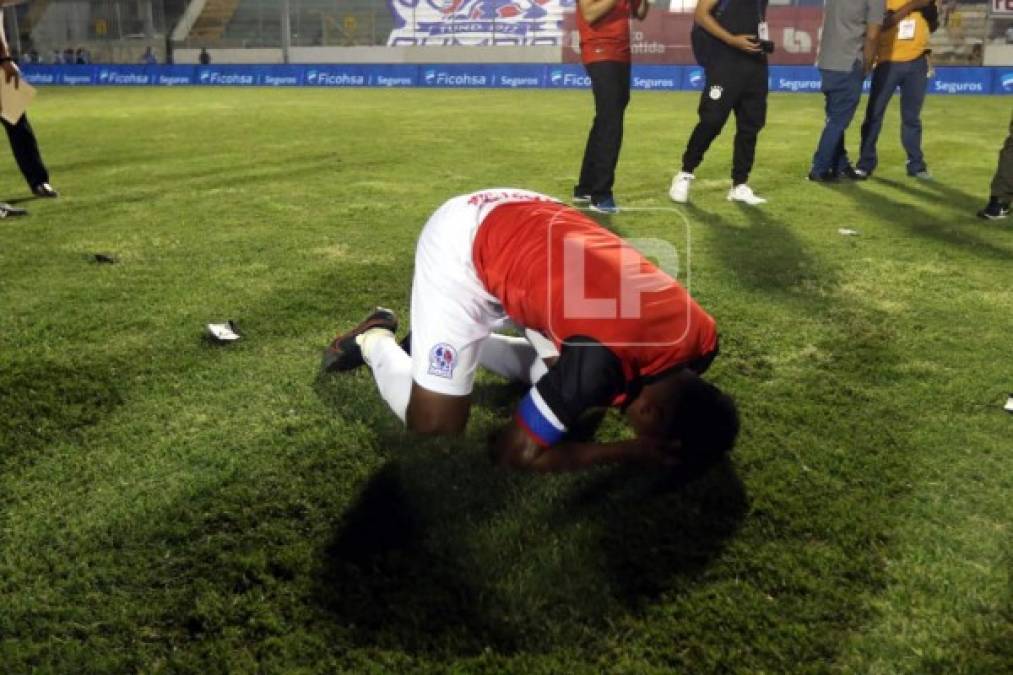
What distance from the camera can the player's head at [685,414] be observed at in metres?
2.34

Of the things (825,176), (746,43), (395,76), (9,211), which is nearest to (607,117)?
(746,43)

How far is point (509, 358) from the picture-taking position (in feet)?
10.9

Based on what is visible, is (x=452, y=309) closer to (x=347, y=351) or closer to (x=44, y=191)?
(x=347, y=351)

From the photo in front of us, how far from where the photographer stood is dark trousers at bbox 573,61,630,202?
6355 millimetres

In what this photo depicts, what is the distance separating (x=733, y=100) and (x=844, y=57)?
6.05 ft

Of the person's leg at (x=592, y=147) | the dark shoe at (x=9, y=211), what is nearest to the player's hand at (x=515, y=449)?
the person's leg at (x=592, y=147)

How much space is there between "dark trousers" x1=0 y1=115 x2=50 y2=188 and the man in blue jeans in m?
7.13

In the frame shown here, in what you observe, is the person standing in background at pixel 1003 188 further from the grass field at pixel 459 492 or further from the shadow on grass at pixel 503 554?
the shadow on grass at pixel 503 554

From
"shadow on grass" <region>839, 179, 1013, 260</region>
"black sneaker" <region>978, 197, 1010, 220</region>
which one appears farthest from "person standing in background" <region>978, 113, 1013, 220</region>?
"shadow on grass" <region>839, 179, 1013, 260</region>

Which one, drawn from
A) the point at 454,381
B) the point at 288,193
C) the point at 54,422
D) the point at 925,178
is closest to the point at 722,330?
the point at 454,381

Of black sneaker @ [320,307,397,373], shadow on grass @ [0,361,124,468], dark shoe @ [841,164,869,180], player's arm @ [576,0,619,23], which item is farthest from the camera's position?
dark shoe @ [841,164,869,180]

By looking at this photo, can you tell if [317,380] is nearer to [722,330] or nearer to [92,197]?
[722,330]

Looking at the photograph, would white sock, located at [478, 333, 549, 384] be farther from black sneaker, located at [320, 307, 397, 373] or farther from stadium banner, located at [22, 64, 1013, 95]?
stadium banner, located at [22, 64, 1013, 95]

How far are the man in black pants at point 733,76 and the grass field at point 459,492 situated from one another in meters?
1.39
